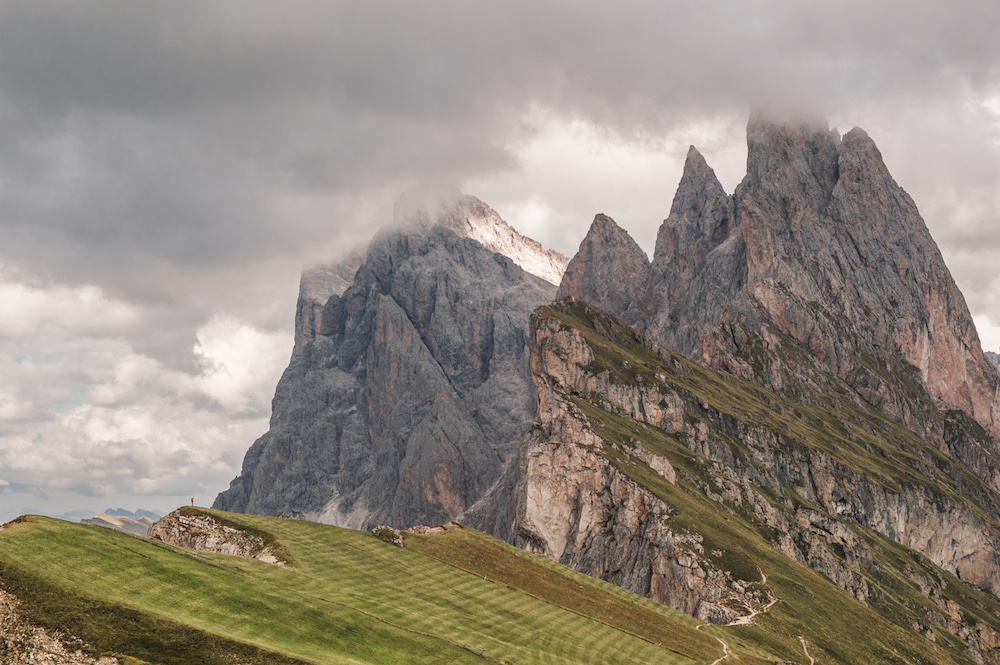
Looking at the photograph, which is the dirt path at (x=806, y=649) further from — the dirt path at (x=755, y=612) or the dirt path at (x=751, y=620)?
the dirt path at (x=755, y=612)

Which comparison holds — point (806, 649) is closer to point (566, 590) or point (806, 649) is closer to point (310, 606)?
point (566, 590)

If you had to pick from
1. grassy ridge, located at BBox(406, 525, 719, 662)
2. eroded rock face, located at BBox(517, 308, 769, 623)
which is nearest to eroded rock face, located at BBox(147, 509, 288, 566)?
grassy ridge, located at BBox(406, 525, 719, 662)

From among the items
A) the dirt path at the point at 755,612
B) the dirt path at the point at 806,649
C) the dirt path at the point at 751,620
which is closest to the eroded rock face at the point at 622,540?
the dirt path at the point at 755,612

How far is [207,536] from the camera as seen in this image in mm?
76062

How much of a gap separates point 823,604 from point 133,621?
13927 centimetres

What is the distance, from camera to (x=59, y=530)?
185 ft

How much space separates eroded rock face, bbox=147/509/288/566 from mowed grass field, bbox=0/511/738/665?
2254 millimetres

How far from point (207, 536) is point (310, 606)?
77.7 feet

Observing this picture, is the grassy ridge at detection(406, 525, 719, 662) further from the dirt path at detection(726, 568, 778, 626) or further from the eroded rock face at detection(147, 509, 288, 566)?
the dirt path at detection(726, 568, 778, 626)

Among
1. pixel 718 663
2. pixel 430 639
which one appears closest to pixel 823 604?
pixel 718 663

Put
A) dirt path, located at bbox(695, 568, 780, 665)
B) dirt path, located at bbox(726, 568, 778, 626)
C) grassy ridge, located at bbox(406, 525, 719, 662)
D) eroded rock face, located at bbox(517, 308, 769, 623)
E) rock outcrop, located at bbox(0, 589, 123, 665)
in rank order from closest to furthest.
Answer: rock outcrop, located at bbox(0, 589, 123, 665)
grassy ridge, located at bbox(406, 525, 719, 662)
dirt path, located at bbox(695, 568, 780, 665)
dirt path, located at bbox(726, 568, 778, 626)
eroded rock face, located at bbox(517, 308, 769, 623)

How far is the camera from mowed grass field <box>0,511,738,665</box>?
46.5 meters

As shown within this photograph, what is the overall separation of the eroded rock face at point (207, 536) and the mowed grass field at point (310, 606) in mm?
2254

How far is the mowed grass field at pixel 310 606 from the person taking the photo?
46.5 meters
